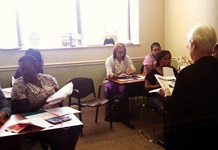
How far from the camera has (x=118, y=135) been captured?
3484 millimetres

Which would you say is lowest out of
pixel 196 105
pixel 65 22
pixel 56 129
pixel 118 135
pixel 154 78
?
pixel 118 135

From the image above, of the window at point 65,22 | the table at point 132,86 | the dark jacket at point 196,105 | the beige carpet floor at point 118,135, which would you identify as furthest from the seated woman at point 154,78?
the window at point 65,22

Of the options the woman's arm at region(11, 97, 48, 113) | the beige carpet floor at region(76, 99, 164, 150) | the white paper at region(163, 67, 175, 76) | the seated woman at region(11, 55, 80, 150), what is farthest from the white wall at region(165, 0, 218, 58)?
the woman's arm at region(11, 97, 48, 113)

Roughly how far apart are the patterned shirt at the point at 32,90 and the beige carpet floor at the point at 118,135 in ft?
2.89

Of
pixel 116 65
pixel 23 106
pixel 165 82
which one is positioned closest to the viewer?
pixel 23 106

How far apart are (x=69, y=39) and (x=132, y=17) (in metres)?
1.50

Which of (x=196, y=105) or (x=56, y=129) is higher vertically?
(x=196, y=105)

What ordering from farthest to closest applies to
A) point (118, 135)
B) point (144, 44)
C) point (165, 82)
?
point (144, 44) → point (118, 135) → point (165, 82)

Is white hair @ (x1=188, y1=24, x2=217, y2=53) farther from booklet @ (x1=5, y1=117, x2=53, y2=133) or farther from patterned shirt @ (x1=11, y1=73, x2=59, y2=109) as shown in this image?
patterned shirt @ (x1=11, y1=73, x2=59, y2=109)

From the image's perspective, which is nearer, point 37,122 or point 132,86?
point 37,122

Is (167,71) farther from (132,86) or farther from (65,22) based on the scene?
(65,22)

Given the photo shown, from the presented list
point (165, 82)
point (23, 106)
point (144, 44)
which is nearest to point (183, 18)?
point (144, 44)

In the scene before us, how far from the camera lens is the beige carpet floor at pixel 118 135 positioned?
10.3ft

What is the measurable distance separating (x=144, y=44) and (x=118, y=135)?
2.43 metres
